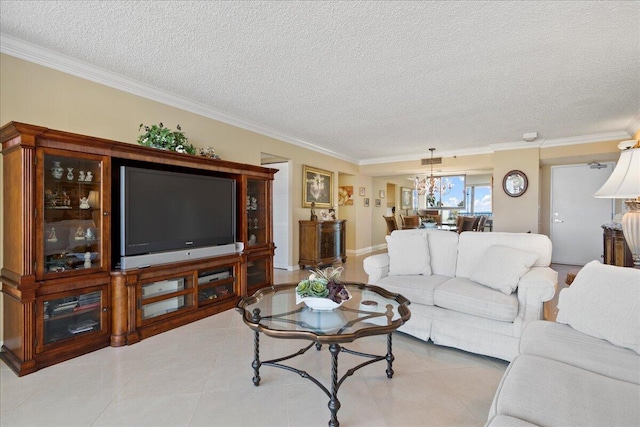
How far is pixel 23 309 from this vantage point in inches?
84.7

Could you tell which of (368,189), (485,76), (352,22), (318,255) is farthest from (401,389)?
(368,189)

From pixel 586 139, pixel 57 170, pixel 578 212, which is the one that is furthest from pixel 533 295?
pixel 578 212

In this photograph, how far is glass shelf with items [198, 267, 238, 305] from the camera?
11.0 ft

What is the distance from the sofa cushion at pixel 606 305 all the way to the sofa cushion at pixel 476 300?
44 cm

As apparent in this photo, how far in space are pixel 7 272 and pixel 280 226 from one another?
391 cm

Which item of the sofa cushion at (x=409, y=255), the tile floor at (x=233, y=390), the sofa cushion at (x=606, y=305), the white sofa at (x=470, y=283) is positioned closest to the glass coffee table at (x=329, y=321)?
the tile floor at (x=233, y=390)

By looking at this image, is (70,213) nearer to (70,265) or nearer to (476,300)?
(70,265)

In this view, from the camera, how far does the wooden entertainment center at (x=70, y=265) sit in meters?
2.17

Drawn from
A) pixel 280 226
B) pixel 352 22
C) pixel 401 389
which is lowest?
pixel 401 389

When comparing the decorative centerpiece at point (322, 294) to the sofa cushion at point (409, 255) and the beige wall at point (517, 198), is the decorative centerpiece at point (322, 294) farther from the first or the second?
the beige wall at point (517, 198)

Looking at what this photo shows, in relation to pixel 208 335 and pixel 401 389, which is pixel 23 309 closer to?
pixel 208 335

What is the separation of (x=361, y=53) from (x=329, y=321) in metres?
2.08

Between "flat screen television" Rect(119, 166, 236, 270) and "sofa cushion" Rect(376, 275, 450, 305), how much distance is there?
190cm

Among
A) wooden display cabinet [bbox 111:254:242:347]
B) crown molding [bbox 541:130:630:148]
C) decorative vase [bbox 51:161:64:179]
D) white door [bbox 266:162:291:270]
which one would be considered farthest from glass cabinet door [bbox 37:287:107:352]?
crown molding [bbox 541:130:630:148]
